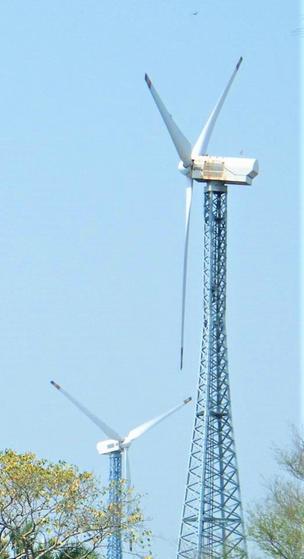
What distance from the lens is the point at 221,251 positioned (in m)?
76.6

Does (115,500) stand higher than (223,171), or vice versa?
(223,171)

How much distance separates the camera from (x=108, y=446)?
295 ft

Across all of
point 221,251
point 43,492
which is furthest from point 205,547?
point 43,492

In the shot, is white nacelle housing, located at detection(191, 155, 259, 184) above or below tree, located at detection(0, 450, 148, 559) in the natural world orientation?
above

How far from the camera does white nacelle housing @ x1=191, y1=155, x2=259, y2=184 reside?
76006 mm

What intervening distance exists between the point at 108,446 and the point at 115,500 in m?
37.3

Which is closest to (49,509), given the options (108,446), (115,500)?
(115,500)

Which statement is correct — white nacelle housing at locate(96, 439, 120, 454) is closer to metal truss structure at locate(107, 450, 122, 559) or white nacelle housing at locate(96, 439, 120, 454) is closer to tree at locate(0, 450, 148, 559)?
metal truss structure at locate(107, 450, 122, 559)

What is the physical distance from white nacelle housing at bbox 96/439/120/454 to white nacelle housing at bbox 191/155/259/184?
17082 millimetres

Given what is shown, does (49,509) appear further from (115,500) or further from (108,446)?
(108,446)

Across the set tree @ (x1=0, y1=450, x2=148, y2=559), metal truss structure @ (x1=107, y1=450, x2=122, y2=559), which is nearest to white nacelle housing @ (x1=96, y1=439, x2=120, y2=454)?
metal truss structure @ (x1=107, y1=450, x2=122, y2=559)

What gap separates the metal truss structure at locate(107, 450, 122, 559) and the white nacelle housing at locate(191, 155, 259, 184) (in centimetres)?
1304

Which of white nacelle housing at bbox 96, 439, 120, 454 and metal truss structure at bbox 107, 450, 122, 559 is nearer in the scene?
metal truss structure at bbox 107, 450, 122, 559

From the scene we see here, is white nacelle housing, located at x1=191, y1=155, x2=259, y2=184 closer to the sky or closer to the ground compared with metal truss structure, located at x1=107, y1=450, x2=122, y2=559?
closer to the sky
